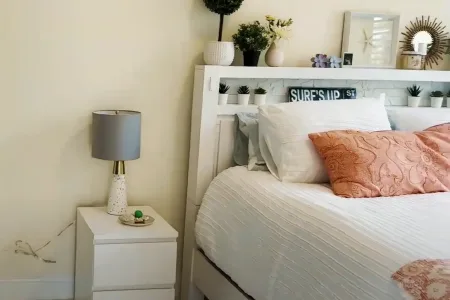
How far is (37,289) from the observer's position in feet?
9.50

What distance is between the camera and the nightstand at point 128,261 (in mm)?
2498

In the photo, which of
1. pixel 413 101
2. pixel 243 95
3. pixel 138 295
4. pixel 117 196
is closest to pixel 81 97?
pixel 117 196

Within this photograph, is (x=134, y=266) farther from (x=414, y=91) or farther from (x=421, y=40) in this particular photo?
(x=421, y=40)

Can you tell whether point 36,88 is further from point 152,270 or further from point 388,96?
point 388,96

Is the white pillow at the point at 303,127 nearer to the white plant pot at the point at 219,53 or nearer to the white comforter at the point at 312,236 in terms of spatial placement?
the white comforter at the point at 312,236

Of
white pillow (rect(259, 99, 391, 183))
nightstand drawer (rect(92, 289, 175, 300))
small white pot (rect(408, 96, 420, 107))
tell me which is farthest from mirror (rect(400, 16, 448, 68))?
nightstand drawer (rect(92, 289, 175, 300))

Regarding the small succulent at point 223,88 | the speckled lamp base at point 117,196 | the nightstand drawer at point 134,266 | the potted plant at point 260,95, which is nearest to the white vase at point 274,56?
the potted plant at point 260,95

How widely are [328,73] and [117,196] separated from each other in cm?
116

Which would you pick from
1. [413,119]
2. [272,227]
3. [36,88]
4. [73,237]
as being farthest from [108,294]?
[413,119]

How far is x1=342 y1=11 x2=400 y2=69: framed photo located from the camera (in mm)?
3156

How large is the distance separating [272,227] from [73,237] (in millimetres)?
1122

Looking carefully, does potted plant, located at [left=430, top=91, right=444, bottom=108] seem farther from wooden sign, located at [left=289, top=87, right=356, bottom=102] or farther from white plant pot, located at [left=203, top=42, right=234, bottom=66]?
white plant pot, located at [left=203, top=42, right=234, bottom=66]

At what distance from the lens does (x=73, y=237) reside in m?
2.91

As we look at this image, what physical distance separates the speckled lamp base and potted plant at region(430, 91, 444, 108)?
1.73m
